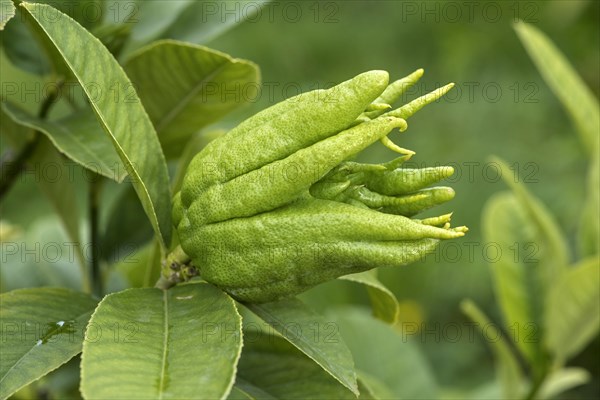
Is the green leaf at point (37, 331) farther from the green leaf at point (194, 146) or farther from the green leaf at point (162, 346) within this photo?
the green leaf at point (194, 146)

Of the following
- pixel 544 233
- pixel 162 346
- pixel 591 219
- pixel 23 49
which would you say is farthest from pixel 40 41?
pixel 591 219

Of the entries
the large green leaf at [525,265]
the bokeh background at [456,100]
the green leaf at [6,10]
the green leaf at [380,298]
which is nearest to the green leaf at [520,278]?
the large green leaf at [525,265]

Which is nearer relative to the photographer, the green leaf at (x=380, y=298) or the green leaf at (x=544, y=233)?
the green leaf at (x=380, y=298)

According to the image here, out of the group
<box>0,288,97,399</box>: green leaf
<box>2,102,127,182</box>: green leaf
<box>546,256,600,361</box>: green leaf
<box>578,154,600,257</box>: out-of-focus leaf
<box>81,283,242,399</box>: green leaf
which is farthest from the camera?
Result: <box>578,154,600,257</box>: out-of-focus leaf

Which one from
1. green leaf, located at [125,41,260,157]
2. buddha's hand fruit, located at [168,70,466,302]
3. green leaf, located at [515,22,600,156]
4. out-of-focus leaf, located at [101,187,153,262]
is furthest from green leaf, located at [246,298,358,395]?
green leaf, located at [515,22,600,156]

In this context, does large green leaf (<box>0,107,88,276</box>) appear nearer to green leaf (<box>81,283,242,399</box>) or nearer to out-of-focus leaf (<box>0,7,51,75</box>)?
out-of-focus leaf (<box>0,7,51,75</box>)
